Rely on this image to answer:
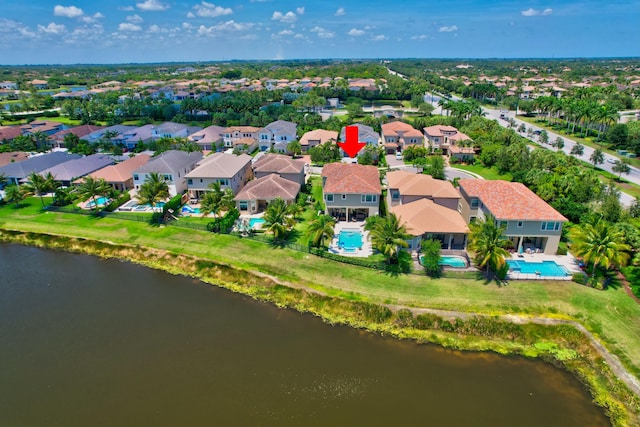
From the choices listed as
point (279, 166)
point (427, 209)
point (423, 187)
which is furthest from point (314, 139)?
point (427, 209)

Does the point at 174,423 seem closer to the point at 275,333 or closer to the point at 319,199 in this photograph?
the point at 275,333

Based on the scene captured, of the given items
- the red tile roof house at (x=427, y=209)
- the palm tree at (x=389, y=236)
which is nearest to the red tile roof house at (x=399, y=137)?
the red tile roof house at (x=427, y=209)

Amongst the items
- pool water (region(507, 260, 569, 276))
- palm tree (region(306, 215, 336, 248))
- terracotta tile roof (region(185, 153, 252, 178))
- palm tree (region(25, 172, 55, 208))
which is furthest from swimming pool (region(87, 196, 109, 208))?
pool water (region(507, 260, 569, 276))

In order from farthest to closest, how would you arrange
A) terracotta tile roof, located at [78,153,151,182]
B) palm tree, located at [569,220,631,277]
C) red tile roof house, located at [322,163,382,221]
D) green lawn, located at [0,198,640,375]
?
terracotta tile roof, located at [78,153,151,182] → red tile roof house, located at [322,163,382,221] → palm tree, located at [569,220,631,277] → green lawn, located at [0,198,640,375]

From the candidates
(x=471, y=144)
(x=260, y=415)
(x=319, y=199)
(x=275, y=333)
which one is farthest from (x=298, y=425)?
(x=471, y=144)

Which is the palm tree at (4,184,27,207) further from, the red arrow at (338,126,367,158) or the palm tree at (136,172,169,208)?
the red arrow at (338,126,367,158)

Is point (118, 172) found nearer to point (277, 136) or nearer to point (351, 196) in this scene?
point (277, 136)
